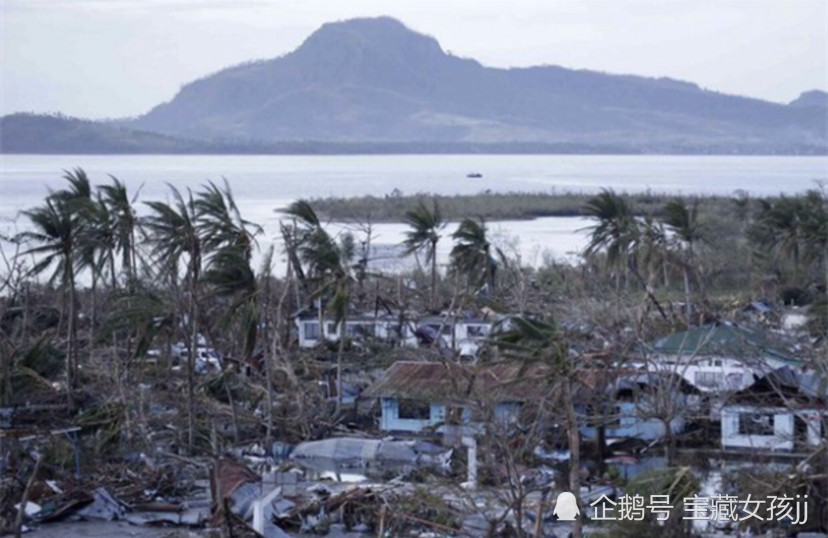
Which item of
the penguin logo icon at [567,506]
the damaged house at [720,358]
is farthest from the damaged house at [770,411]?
the penguin logo icon at [567,506]

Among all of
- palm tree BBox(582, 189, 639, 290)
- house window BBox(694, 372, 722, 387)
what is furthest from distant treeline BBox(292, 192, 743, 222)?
house window BBox(694, 372, 722, 387)

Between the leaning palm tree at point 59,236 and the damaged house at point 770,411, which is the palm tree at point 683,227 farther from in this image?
the leaning palm tree at point 59,236

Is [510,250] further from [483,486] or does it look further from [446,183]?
[446,183]

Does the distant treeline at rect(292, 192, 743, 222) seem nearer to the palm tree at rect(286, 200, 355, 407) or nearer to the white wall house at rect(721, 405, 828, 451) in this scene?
the palm tree at rect(286, 200, 355, 407)

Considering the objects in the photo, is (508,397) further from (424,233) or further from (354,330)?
(424,233)

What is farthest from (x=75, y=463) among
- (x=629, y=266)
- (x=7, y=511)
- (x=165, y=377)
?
(x=629, y=266)

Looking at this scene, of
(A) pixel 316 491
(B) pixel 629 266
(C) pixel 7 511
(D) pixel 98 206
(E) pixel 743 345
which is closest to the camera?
(C) pixel 7 511
